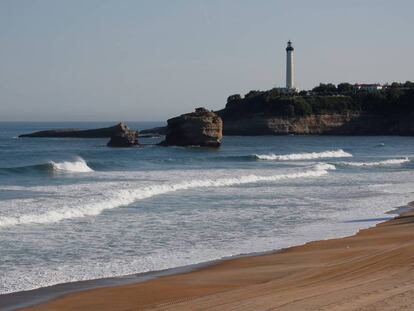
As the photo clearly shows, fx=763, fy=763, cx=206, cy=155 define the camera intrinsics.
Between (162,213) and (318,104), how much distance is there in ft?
267

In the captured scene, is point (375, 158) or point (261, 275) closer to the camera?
point (261, 275)

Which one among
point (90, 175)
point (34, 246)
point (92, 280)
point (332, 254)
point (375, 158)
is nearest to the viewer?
point (92, 280)

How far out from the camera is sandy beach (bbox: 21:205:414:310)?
920 centimetres

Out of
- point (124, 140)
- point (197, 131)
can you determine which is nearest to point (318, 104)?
point (197, 131)

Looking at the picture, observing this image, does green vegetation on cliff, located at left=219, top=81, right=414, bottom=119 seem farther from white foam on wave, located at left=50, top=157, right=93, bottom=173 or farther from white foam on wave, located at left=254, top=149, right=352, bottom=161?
white foam on wave, located at left=50, top=157, right=93, bottom=173

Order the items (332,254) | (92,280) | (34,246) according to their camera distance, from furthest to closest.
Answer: (34,246)
(332,254)
(92,280)

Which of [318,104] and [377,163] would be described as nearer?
[377,163]

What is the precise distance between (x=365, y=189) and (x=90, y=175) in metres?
12.9

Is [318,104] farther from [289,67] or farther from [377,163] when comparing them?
[377,163]

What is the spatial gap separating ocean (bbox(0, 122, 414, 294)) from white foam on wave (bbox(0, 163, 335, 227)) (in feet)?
A: 0.14

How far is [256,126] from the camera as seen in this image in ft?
315

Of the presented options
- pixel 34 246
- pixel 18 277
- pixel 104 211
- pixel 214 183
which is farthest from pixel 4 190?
pixel 18 277

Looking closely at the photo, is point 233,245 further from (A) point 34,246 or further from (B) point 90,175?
(B) point 90,175

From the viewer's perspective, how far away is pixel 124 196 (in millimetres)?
23906
